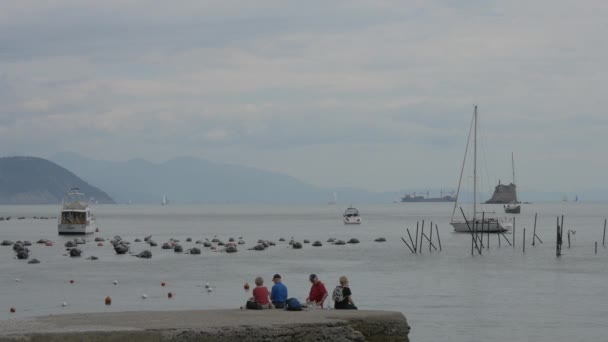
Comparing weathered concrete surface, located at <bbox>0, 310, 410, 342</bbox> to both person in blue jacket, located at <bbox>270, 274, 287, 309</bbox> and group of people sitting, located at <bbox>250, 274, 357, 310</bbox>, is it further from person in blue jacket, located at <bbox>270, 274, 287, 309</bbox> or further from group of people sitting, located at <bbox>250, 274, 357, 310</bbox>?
person in blue jacket, located at <bbox>270, 274, 287, 309</bbox>

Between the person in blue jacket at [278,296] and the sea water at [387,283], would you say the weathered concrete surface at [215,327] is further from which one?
the sea water at [387,283]

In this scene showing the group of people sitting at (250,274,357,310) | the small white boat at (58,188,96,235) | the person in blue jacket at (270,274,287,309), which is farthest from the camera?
the small white boat at (58,188,96,235)

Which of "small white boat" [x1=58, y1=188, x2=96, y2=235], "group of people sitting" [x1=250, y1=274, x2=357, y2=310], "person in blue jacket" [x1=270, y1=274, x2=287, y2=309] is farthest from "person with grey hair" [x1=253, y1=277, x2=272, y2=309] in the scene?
"small white boat" [x1=58, y1=188, x2=96, y2=235]

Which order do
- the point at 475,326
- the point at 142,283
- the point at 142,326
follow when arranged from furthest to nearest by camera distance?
the point at 142,283
the point at 475,326
the point at 142,326

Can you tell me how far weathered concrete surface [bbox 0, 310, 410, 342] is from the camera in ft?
75.7

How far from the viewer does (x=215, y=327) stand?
2428cm

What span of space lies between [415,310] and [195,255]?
45.1 metres

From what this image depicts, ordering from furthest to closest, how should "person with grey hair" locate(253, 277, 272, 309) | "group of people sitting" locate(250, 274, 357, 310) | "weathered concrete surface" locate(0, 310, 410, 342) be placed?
"group of people sitting" locate(250, 274, 357, 310)
"person with grey hair" locate(253, 277, 272, 309)
"weathered concrete surface" locate(0, 310, 410, 342)

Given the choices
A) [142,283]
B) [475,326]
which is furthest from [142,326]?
[142,283]

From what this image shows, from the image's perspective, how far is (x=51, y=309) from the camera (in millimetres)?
45188

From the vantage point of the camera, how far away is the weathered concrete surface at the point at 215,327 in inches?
908

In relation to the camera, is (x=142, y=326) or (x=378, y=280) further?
(x=378, y=280)

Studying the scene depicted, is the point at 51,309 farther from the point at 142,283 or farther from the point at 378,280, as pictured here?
the point at 378,280

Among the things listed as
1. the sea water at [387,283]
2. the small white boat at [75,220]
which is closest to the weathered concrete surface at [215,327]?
the sea water at [387,283]
